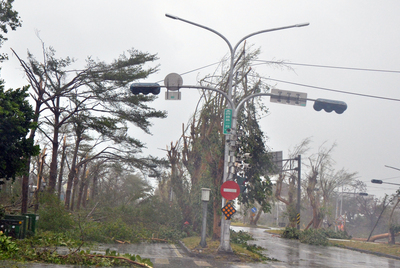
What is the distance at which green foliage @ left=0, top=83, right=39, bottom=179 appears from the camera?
14.1 m

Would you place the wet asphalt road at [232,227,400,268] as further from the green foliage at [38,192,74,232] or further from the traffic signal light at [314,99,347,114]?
the green foliage at [38,192,74,232]

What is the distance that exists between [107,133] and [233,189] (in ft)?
41.5

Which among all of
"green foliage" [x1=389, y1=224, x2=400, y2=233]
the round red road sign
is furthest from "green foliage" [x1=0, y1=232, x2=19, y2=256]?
"green foliage" [x1=389, y1=224, x2=400, y2=233]

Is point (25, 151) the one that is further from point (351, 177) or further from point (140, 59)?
point (351, 177)

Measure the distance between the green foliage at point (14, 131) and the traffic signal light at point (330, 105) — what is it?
36.2ft

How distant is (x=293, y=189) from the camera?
47.8 metres

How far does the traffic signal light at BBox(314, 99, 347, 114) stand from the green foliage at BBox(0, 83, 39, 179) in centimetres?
1104

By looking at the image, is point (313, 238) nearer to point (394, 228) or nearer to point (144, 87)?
point (394, 228)

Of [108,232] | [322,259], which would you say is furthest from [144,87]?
[322,259]

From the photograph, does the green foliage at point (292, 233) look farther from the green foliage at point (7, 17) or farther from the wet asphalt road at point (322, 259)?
the green foliage at point (7, 17)

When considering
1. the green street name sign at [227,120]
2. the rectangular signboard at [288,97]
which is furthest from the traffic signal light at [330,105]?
the green street name sign at [227,120]

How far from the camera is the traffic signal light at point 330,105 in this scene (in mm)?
15016

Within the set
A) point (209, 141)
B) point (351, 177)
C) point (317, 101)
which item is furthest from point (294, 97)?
point (351, 177)

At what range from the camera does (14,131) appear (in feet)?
47.6
